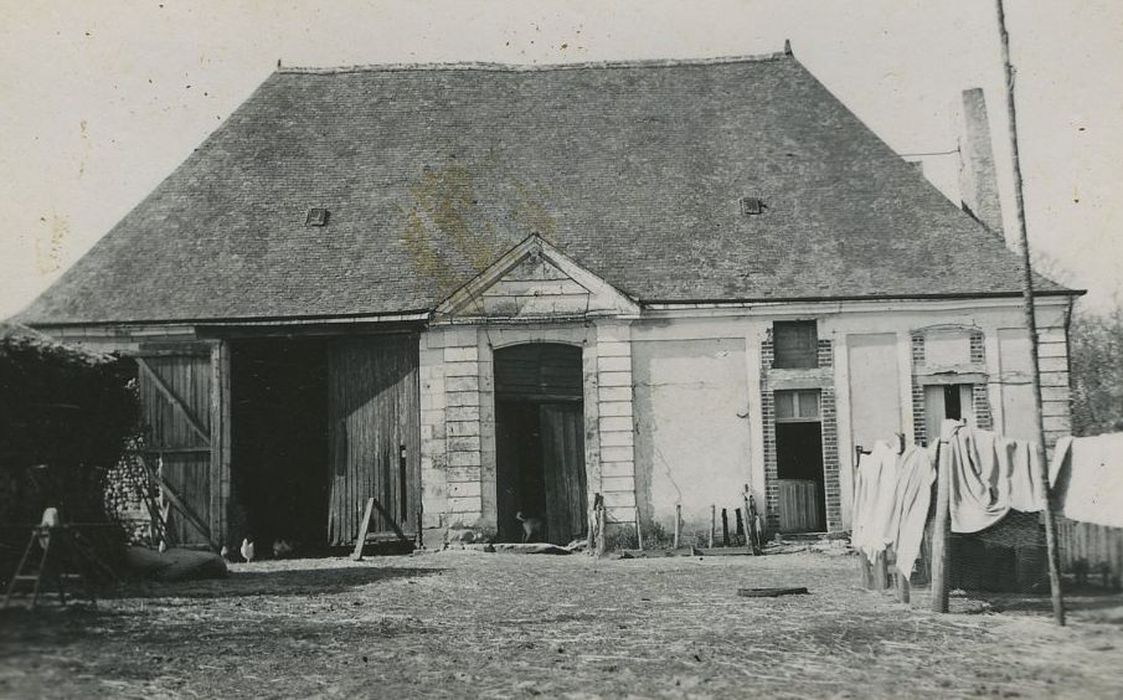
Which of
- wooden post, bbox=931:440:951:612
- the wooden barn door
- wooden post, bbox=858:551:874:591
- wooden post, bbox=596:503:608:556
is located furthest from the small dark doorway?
wooden post, bbox=931:440:951:612

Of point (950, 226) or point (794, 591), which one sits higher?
point (950, 226)

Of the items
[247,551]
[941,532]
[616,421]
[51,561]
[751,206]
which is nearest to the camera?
[941,532]

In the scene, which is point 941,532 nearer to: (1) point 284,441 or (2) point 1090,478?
(2) point 1090,478

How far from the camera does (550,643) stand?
10.2m

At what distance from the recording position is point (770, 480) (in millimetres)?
19938

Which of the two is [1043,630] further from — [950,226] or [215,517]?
[215,517]

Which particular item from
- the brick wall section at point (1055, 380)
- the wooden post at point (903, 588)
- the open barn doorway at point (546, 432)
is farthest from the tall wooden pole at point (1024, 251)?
the open barn doorway at point (546, 432)

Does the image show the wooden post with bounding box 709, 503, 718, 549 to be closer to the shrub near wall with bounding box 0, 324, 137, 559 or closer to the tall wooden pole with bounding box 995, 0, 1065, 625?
the tall wooden pole with bounding box 995, 0, 1065, 625

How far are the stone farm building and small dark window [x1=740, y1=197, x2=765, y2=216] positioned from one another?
0.05 metres

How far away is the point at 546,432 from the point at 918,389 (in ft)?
21.7

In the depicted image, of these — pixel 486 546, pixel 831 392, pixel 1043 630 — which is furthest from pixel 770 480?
pixel 1043 630

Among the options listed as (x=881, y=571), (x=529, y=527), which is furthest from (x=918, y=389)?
(x=881, y=571)

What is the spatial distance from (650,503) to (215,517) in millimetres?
7680

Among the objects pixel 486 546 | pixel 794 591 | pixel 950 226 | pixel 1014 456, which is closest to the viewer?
pixel 1014 456
